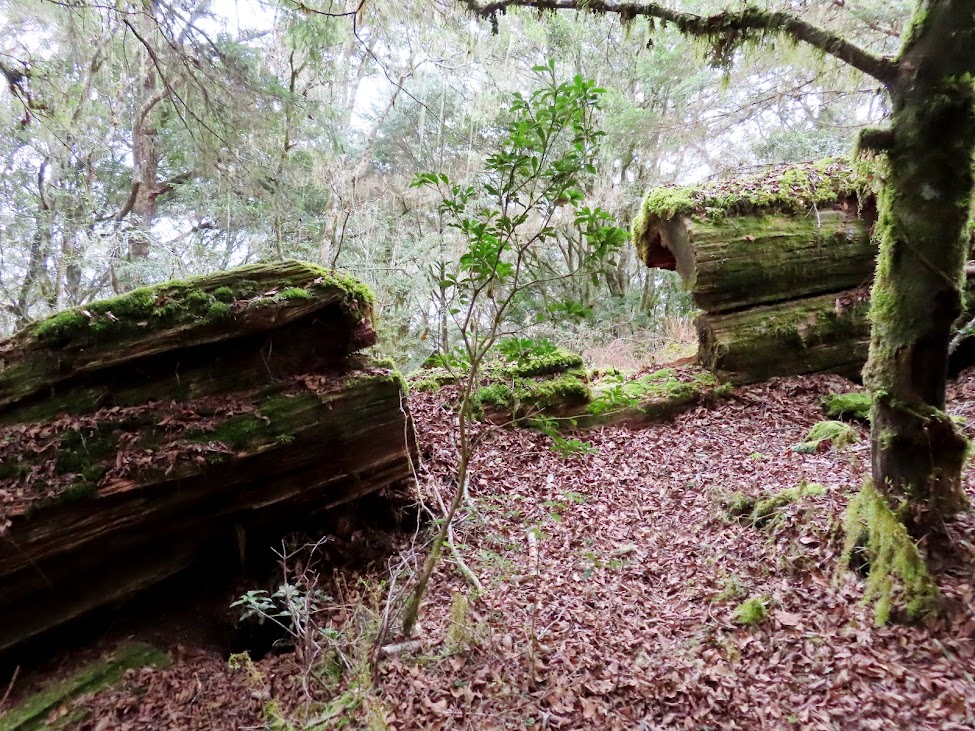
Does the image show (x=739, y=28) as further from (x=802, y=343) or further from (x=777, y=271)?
(x=802, y=343)

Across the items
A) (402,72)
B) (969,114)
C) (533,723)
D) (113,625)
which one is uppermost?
(402,72)

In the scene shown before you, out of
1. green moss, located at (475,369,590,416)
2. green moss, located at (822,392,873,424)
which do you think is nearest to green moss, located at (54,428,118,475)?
green moss, located at (475,369,590,416)

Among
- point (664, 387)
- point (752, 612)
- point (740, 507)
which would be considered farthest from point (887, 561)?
point (664, 387)

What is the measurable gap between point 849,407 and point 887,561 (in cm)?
390

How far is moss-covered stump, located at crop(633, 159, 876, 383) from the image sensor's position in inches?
291

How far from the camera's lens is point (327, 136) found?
8.15m

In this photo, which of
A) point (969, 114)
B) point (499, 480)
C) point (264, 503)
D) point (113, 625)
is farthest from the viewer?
point (499, 480)

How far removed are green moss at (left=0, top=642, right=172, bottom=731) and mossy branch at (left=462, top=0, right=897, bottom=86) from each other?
19.8 feet

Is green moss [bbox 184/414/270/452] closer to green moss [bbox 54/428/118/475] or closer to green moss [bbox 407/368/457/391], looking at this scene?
green moss [bbox 54/428/118/475]

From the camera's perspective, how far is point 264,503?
4742mm

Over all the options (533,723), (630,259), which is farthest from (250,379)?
(630,259)

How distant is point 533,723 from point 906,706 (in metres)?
1.97

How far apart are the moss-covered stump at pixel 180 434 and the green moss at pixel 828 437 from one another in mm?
4442

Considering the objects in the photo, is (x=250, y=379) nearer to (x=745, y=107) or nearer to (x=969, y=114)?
(x=969, y=114)
